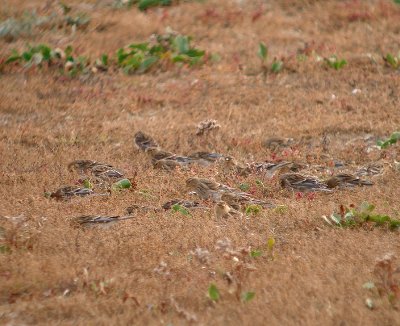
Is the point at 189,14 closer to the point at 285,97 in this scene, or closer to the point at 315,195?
the point at 285,97

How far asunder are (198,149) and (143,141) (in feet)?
2.38

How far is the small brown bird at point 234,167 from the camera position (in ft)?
32.0

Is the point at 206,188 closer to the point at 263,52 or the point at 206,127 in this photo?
the point at 206,127

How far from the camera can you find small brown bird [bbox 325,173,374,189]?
29.3 feet

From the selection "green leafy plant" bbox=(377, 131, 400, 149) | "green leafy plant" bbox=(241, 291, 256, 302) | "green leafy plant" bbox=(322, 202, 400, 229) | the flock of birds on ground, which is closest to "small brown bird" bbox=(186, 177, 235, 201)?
the flock of birds on ground

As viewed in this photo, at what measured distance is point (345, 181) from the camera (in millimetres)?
8984

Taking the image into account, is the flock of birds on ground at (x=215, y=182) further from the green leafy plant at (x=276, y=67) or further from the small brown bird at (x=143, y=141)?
the green leafy plant at (x=276, y=67)

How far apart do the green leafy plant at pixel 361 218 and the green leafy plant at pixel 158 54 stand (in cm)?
710

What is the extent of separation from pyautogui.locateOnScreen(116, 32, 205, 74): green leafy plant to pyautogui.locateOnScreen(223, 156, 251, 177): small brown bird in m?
4.54

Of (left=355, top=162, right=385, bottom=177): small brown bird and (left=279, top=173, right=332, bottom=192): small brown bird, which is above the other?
(left=279, top=173, right=332, bottom=192): small brown bird

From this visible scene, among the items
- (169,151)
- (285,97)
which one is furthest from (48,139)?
(285,97)

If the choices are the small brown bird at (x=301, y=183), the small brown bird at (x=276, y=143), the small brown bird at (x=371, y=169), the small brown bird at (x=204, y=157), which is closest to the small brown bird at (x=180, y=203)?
the small brown bird at (x=301, y=183)

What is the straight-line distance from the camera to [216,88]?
13.3 metres

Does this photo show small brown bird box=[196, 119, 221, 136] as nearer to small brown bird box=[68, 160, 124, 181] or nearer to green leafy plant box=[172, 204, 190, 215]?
small brown bird box=[68, 160, 124, 181]
